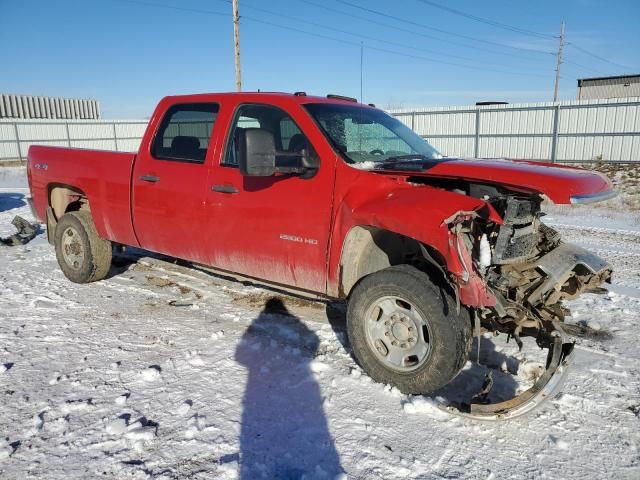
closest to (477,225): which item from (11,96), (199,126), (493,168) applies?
(493,168)

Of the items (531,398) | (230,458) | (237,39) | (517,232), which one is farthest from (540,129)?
(230,458)

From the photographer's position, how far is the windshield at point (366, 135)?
149 inches

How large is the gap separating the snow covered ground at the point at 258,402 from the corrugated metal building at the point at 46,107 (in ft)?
138

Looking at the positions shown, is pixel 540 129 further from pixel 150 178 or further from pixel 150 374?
pixel 150 374

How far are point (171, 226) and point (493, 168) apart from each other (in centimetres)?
292

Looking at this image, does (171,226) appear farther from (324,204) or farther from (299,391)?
(299,391)

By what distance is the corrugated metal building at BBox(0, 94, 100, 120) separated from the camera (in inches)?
1533

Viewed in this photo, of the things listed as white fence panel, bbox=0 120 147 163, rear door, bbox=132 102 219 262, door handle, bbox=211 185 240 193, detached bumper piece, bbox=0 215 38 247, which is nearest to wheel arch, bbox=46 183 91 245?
rear door, bbox=132 102 219 262

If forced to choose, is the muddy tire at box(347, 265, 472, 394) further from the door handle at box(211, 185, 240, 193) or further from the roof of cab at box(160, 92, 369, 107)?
the roof of cab at box(160, 92, 369, 107)

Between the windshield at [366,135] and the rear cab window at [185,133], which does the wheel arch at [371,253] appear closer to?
the windshield at [366,135]

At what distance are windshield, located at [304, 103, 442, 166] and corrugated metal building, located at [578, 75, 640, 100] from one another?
1524 inches

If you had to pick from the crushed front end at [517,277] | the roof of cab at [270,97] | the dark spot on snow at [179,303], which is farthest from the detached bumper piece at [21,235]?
the crushed front end at [517,277]

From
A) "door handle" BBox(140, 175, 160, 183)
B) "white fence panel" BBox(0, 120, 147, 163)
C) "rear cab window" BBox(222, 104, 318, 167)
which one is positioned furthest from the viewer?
"white fence panel" BBox(0, 120, 147, 163)

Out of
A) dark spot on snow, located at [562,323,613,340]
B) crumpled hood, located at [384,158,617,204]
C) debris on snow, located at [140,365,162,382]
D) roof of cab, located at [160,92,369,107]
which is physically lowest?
dark spot on snow, located at [562,323,613,340]
